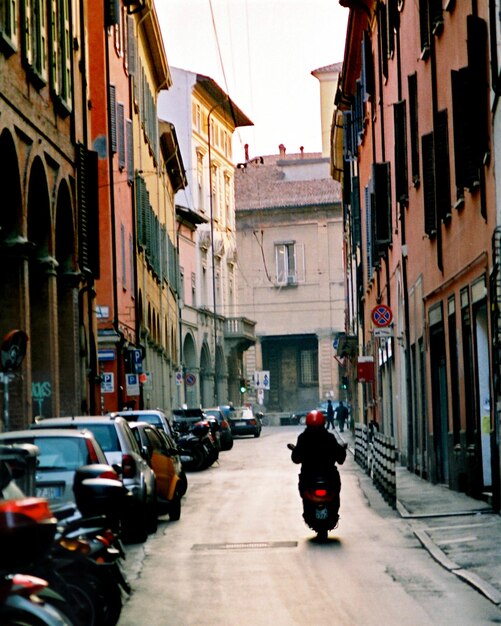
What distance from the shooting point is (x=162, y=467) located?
22.1 metres

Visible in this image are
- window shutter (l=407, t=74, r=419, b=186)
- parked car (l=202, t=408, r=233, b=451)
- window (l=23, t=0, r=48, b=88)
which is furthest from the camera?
parked car (l=202, t=408, r=233, b=451)

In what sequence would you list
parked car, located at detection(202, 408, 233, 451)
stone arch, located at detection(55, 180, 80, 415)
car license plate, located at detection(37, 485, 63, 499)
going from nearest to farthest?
car license plate, located at detection(37, 485, 63, 499) → stone arch, located at detection(55, 180, 80, 415) → parked car, located at detection(202, 408, 233, 451)

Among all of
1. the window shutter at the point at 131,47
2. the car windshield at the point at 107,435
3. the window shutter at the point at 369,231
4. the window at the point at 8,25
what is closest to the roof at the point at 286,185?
the window shutter at the point at 131,47

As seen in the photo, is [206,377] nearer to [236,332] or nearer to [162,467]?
[236,332]

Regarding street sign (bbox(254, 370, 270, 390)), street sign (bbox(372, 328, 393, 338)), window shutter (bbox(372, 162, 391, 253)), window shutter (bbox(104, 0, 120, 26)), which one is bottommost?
street sign (bbox(372, 328, 393, 338))

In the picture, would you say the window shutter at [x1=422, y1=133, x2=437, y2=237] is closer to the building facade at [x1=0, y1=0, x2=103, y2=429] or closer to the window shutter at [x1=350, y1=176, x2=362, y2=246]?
the building facade at [x1=0, y1=0, x2=103, y2=429]

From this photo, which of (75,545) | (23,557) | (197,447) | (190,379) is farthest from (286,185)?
(23,557)

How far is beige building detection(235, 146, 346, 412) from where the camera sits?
9719 centimetres

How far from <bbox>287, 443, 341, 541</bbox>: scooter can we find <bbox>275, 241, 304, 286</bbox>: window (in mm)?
79293

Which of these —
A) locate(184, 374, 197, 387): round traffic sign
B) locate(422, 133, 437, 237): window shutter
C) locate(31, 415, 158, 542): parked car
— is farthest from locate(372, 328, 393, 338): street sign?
locate(184, 374, 197, 387): round traffic sign

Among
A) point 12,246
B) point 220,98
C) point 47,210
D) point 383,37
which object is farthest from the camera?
point 220,98

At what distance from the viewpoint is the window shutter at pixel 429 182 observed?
25.5 m

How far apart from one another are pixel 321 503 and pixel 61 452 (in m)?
4.13

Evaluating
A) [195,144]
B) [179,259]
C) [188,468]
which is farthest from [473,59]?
[195,144]
